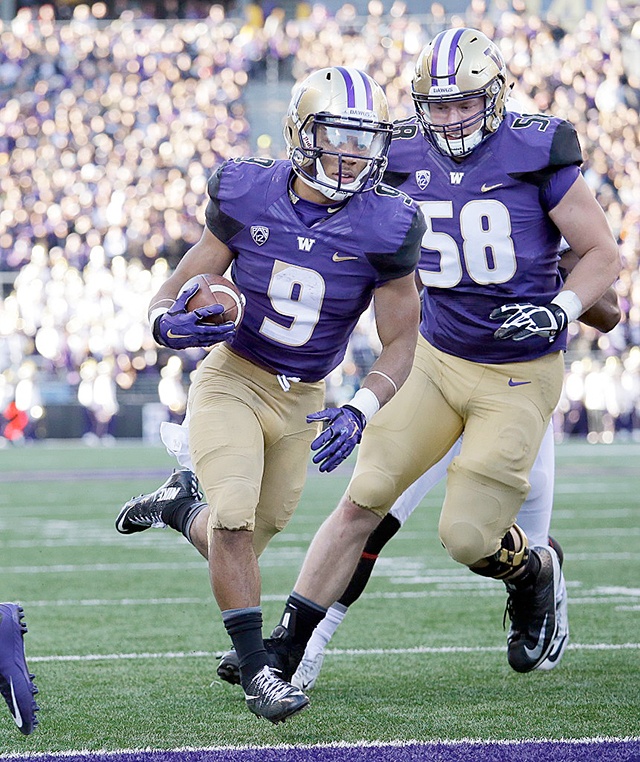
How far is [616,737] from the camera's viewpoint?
116 inches

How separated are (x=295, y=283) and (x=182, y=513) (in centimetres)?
81

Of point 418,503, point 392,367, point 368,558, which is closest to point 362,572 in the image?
point 368,558

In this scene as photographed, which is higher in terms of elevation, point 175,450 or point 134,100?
point 175,450

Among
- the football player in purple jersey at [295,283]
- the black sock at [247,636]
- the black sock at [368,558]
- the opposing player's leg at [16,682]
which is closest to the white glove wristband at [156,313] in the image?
the football player in purple jersey at [295,283]

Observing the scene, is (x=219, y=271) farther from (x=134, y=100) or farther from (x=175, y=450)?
(x=134, y=100)

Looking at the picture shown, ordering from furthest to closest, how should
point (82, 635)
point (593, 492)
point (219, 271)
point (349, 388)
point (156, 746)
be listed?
point (349, 388) < point (593, 492) < point (82, 635) < point (219, 271) < point (156, 746)

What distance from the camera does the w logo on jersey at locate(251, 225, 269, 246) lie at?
342cm

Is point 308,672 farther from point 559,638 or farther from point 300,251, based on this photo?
point 300,251

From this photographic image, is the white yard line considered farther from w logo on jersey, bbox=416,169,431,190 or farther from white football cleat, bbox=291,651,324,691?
w logo on jersey, bbox=416,169,431,190

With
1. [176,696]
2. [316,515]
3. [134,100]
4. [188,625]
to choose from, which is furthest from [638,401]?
[176,696]

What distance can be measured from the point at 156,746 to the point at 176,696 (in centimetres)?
60

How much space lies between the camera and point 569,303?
3535 mm

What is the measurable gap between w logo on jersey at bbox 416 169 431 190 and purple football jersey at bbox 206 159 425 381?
13.9 inches

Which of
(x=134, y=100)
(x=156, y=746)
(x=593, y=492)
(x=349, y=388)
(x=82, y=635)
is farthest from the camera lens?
(x=134, y=100)
